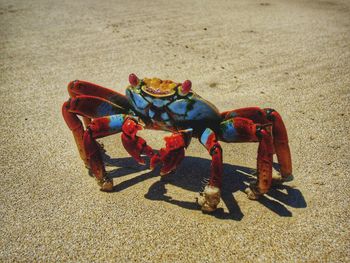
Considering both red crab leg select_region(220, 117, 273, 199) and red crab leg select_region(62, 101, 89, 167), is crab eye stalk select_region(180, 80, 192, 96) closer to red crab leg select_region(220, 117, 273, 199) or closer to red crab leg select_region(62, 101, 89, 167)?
red crab leg select_region(220, 117, 273, 199)

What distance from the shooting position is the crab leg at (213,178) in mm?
2773

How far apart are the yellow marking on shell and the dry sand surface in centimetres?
94

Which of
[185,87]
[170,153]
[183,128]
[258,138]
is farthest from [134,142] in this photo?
[258,138]

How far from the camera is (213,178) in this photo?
110 inches

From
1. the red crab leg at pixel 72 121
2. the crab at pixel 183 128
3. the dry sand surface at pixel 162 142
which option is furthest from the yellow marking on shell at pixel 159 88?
the dry sand surface at pixel 162 142

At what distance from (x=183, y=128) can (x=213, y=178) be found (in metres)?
0.56

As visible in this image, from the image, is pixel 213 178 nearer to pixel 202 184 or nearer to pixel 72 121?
pixel 202 184

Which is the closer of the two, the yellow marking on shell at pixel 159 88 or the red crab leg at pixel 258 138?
the red crab leg at pixel 258 138

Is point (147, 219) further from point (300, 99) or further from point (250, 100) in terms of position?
point (300, 99)

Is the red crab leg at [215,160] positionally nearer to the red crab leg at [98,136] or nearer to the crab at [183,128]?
the crab at [183,128]

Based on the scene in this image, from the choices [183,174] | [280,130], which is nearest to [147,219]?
[183,174]

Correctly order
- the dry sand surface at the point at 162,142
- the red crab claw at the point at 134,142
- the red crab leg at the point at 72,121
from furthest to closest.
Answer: the red crab leg at the point at 72,121
the red crab claw at the point at 134,142
the dry sand surface at the point at 162,142

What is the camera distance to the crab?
110 inches

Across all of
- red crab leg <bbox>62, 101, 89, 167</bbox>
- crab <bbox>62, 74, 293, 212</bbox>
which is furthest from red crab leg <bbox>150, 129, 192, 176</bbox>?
red crab leg <bbox>62, 101, 89, 167</bbox>
